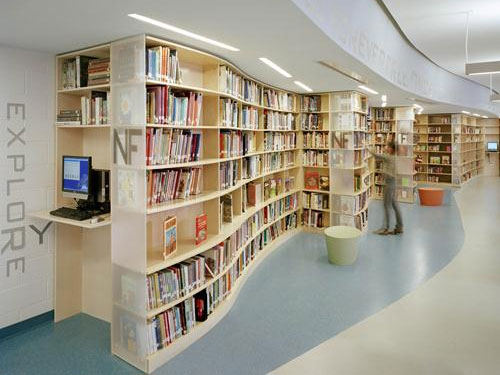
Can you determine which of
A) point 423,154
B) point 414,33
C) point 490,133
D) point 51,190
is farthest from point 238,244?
point 490,133

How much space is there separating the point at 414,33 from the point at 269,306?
4.57 meters

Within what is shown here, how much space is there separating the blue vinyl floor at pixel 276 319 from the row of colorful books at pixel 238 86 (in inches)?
92.4

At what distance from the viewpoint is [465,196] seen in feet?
36.7

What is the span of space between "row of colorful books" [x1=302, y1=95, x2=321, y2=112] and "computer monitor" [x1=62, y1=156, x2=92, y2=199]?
4441 millimetres

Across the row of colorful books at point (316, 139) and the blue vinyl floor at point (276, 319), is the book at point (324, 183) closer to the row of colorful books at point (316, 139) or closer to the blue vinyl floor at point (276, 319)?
the row of colorful books at point (316, 139)

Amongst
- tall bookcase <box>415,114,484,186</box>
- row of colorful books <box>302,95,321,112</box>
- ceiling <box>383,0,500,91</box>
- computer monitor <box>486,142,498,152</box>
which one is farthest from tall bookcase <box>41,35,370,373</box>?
computer monitor <box>486,142,498,152</box>

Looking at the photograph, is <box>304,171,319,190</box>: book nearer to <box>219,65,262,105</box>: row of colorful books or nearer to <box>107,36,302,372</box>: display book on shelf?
<box>219,65,262,105</box>: row of colorful books

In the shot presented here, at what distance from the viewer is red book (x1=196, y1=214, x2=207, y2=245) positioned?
11.3 ft

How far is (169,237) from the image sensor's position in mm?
3082

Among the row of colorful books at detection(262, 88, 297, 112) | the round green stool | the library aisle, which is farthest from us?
the row of colorful books at detection(262, 88, 297, 112)

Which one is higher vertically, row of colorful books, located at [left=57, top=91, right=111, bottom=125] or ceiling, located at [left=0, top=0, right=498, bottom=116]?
ceiling, located at [left=0, top=0, right=498, bottom=116]

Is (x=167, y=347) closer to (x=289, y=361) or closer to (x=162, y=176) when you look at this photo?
(x=289, y=361)

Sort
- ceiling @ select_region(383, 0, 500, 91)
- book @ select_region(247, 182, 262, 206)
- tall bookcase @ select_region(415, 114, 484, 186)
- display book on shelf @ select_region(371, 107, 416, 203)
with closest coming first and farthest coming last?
1. ceiling @ select_region(383, 0, 500, 91)
2. book @ select_region(247, 182, 262, 206)
3. display book on shelf @ select_region(371, 107, 416, 203)
4. tall bookcase @ select_region(415, 114, 484, 186)

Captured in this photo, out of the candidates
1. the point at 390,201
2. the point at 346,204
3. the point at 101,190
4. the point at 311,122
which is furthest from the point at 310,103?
the point at 101,190
